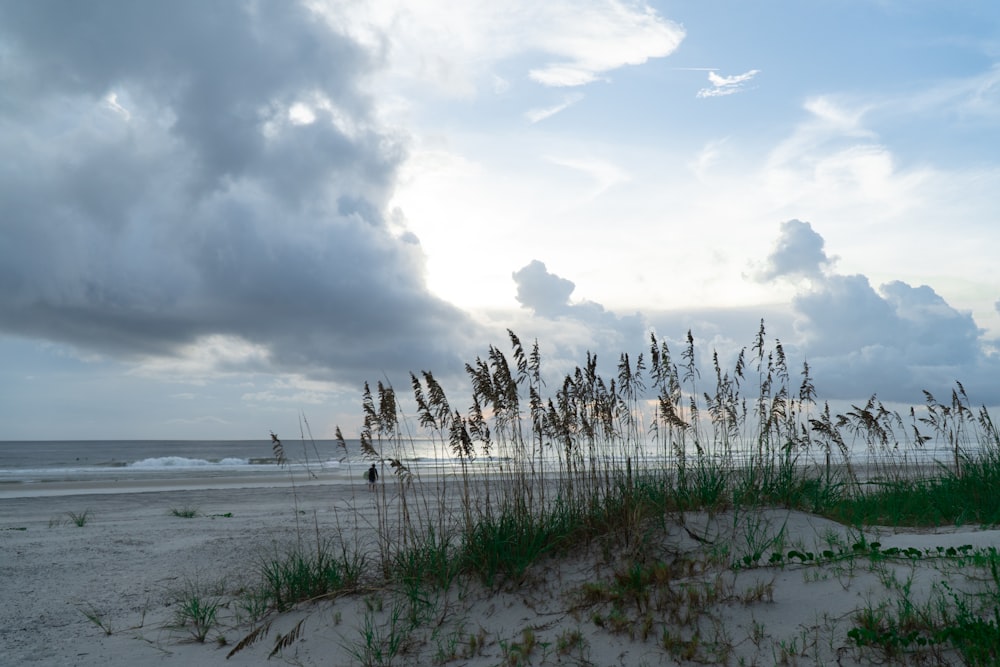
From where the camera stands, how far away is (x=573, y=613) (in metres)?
5.21

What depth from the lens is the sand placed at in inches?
183

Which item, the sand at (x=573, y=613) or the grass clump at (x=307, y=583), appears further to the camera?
the grass clump at (x=307, y=583)

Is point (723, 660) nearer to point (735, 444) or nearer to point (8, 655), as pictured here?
point (735, 444)

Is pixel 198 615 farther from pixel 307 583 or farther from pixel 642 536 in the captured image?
pixel 642 536

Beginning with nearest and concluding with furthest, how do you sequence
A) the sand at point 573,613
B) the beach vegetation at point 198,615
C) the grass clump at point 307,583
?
the sand at point 573,613 < the beach vegetation at point 198,615 < the grass clump at point 307,583

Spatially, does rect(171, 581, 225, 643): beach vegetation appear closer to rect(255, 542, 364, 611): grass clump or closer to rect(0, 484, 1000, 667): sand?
rect(0, 484, 1000, 667): sand

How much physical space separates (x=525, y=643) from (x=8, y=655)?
4.36 metres

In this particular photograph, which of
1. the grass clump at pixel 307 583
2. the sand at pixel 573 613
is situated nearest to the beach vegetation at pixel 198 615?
the sand at pixel 573 613

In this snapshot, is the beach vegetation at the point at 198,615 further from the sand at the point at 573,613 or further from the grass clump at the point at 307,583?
the grass clump at the point at 307,583

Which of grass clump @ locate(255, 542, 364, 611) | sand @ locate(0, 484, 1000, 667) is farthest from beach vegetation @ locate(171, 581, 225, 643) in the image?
grass clump @ locate(255, 542, 364, 611)

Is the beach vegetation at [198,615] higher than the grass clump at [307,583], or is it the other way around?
the grass clump at [307,583]

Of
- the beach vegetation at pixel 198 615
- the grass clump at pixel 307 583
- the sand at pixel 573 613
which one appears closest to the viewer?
the sand at pixel 573 613

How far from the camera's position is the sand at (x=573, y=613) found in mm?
4660

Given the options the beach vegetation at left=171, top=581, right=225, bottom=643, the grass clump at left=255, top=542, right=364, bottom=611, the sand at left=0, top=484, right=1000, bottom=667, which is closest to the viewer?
the sand at left=0, top=484, right=1000, bottom=667
